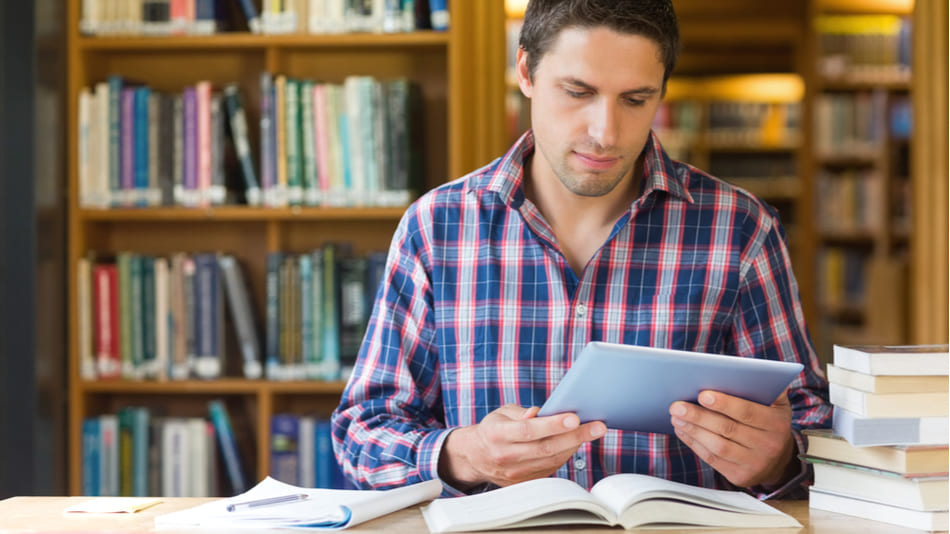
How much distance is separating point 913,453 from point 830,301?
4547 mm

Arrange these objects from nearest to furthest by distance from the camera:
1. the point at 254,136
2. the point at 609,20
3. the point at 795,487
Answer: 1. the point at 795,487
2. the point at 609,20
3. the point at 254,136

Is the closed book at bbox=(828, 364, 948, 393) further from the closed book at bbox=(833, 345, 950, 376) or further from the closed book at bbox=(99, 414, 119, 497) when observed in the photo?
the closed book at bbox=(99, 414, 119, 497)

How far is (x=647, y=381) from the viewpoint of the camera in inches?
45.5

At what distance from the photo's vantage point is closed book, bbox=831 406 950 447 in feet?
3.69

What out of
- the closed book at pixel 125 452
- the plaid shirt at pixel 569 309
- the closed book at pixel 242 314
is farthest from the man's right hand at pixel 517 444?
the closed book at pixel 125 452

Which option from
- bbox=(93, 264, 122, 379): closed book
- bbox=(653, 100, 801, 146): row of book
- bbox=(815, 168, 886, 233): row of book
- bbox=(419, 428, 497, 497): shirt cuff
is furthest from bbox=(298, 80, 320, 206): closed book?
bbox=(653, 100, 801, 146): row of book

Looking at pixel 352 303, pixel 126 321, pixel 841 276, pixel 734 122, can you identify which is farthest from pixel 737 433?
pixel 734 122

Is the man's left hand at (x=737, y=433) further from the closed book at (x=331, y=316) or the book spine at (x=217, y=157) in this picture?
the book spine at (x=217, y=157)

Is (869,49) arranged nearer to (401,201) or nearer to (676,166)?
(401,201)

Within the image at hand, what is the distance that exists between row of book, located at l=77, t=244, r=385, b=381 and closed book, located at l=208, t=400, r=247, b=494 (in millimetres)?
122

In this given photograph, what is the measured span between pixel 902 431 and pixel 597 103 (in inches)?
24.4

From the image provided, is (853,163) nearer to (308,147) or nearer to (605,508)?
(308,147)

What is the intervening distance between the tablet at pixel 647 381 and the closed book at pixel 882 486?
113mm

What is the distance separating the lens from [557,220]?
5.31 feet
